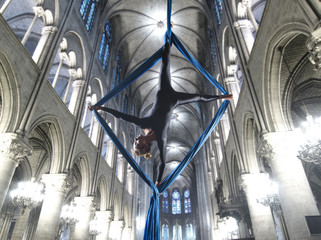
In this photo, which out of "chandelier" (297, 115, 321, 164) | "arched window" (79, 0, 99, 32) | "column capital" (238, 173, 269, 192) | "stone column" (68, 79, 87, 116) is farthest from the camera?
"arched window" (79, 0, 99, 32)

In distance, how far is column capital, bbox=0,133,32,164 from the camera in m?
6.06

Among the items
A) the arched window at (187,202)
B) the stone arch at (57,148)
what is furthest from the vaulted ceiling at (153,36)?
the arched window at (187,202)

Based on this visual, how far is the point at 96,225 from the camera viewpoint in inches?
493

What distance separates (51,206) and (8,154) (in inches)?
116

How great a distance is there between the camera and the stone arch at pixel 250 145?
9.00 metres

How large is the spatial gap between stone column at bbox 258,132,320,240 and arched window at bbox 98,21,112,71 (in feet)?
36.5

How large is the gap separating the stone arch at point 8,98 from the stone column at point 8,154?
11.0 inches

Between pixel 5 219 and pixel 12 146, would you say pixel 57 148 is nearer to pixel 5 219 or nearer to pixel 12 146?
pixel 12 146

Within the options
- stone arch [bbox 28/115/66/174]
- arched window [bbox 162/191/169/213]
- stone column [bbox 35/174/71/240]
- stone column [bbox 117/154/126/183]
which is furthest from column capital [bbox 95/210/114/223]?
arched window [bbox 162/191/169/213]

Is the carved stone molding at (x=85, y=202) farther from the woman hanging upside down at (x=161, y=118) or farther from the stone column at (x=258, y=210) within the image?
the woman hanging upside down at (x=161, y=118)

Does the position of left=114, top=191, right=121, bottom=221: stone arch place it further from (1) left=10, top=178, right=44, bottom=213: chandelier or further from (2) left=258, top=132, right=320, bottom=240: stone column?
(2) left=258, top=132, right=320, bottom=240: stone column

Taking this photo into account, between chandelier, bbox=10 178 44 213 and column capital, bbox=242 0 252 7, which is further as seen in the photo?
column capital, bbox=242 0 252 7

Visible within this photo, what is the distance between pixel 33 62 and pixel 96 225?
29.0ft

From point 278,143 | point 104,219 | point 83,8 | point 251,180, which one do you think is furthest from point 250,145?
point 83,8
